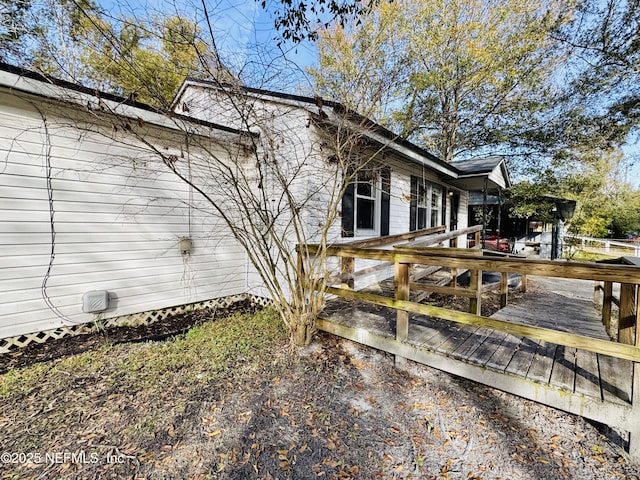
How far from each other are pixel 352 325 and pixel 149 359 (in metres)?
2.59

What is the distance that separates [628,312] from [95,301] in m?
6.17

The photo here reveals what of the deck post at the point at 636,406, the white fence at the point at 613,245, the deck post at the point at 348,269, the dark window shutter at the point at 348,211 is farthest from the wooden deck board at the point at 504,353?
the white fence at the point at 613,245

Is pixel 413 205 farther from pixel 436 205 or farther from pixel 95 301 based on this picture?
pixel 95 301

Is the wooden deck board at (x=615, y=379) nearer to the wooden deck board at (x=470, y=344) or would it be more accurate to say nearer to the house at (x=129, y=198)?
the wooden deck board at (x=470, y=344)

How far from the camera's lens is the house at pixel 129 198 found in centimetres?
345

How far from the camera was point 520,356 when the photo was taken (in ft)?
9.61

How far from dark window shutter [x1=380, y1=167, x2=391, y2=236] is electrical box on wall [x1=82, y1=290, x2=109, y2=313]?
17.6ft

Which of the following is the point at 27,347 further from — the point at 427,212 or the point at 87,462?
the point at 427,212

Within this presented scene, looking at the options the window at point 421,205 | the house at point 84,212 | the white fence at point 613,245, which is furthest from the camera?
the white fence at point 613,245

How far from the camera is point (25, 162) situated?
137 inches

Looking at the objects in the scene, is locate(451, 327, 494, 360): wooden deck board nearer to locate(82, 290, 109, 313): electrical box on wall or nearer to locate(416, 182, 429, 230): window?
locate(82, 290, 109, 313): electrical box on wall

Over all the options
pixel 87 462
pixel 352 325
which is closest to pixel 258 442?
pixel 87 462

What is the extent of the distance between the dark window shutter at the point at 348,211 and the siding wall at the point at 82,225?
273cm

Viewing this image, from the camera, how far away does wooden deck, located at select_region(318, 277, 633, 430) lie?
2.28 m
